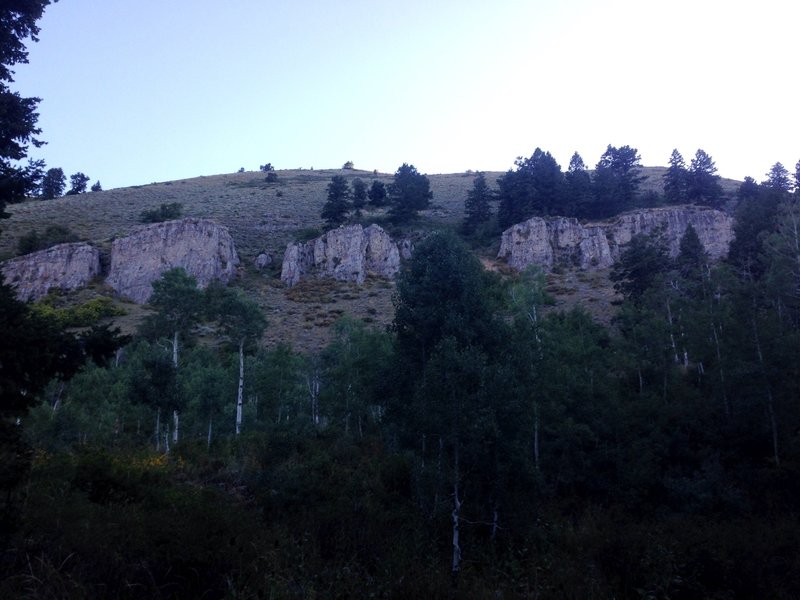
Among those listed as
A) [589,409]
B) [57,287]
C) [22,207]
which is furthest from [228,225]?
[589,409]

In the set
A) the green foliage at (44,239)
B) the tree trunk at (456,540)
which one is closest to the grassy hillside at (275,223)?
the green foliage at (44,239)

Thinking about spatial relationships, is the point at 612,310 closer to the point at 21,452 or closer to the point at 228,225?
the point at 21,452

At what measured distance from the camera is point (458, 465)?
1254cm

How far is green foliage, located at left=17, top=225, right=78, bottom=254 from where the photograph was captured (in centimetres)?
6356

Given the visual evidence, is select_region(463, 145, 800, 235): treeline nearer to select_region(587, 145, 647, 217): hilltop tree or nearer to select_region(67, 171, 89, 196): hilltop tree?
select_region(587, 145, 647, 217): hilltop tree

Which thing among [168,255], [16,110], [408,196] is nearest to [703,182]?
[408,196]

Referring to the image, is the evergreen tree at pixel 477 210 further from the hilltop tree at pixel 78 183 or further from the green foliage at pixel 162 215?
the hilltop tree at pixel 78 183

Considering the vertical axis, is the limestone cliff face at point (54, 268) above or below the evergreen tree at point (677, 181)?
below

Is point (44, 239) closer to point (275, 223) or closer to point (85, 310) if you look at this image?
point (85, 310)

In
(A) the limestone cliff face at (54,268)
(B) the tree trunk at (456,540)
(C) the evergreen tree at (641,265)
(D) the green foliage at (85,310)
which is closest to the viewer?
(B) the tree trunk at (456,540)

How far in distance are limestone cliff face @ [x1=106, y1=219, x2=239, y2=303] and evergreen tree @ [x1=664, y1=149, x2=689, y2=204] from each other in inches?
2266

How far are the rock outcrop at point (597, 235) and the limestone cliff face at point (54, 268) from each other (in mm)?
48035

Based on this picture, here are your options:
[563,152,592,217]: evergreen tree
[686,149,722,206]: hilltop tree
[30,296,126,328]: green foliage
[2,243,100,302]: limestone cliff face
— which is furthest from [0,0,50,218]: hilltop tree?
[686,149,722,206]: hilltop tree

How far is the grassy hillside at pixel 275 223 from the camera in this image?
170ft
